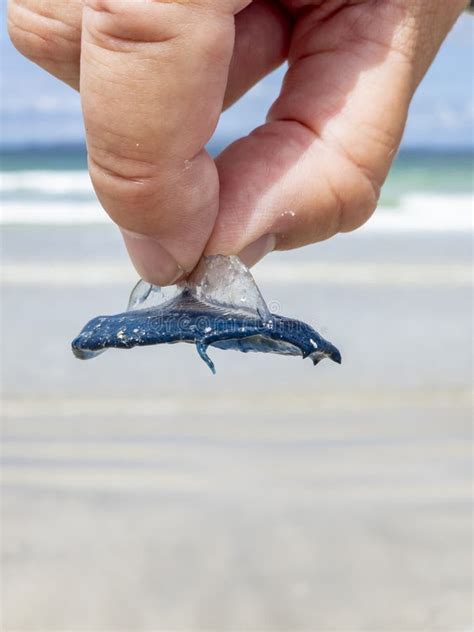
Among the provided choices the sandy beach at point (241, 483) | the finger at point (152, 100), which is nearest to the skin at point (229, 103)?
the finger at point (152, 100)

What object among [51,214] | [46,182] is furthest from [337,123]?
[46,182]

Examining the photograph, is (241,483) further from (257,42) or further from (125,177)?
(125,177)

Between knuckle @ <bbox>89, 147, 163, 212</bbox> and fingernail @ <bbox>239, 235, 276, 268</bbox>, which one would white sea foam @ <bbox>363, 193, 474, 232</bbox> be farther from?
knuckle @ <bbox>89, 147, 163, 212</bbox>

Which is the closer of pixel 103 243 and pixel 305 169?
pixel 305 169

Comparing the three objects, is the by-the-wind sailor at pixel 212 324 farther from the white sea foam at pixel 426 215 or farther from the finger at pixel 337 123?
the white sea foam at pixel 426 215

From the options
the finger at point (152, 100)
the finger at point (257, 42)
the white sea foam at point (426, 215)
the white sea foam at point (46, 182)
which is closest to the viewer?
the finger at point (152, 100)

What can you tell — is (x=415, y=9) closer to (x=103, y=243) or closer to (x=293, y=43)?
(x=293, y=43)

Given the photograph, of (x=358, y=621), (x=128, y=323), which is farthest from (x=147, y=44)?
(x=358, y=621)
